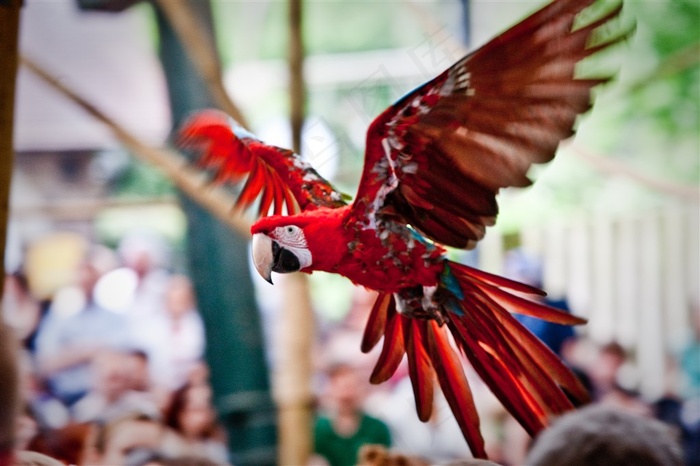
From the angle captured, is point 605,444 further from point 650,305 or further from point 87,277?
point 650,305

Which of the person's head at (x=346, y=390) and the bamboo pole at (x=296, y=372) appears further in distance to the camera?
the person's head at (x=346, y=390)

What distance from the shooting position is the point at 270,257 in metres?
0.64

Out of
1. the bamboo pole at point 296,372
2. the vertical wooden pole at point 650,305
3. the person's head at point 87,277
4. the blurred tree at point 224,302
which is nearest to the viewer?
the bamboo pole at point 296,372

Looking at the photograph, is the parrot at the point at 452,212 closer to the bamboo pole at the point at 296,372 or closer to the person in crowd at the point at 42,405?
the bamboo pole at the point at 296,372

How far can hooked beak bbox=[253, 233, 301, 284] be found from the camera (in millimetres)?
634

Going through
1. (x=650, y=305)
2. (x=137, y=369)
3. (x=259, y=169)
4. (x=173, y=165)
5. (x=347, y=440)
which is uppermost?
(x=173, y=165)

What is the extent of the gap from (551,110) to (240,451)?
103cm

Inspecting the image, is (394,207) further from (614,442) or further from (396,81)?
(396,81)

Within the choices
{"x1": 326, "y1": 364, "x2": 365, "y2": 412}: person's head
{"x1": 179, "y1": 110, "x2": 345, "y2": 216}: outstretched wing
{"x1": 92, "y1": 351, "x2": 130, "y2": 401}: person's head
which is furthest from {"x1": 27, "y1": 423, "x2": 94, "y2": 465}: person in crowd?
{"x1": 179, "y1": 110, "x2": 345, "y2": 216}: outstretched wing

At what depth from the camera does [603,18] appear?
571 millimetres

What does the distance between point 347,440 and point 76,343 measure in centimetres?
74

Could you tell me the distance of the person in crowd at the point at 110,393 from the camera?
58.8 inches

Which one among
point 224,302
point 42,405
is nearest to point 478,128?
point 224,302

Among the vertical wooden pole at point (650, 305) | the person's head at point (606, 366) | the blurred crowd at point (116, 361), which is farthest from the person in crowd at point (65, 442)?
the vertical wooden pole at point (650, 305)
